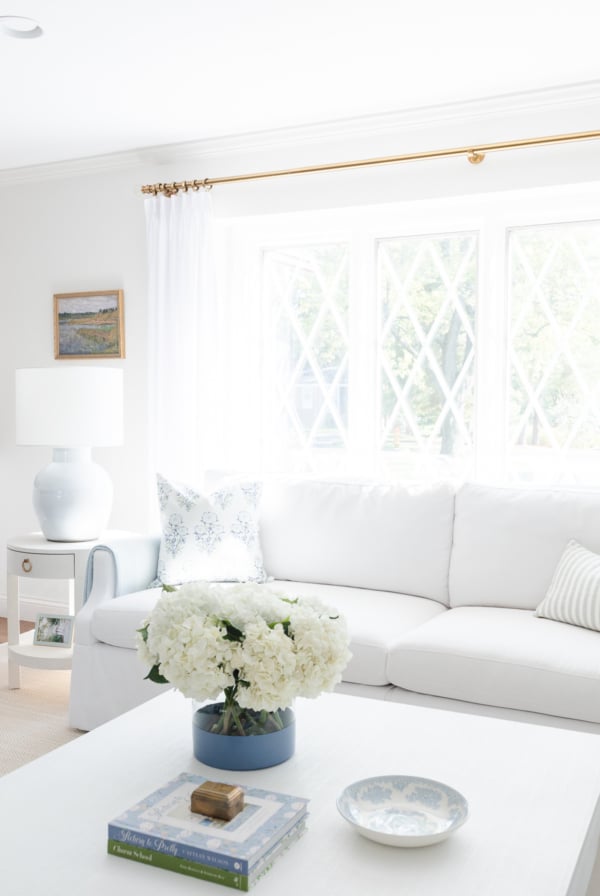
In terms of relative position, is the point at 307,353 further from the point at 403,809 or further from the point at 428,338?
the point at 403,809

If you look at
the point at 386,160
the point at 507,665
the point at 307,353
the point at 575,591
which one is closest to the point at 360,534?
the point at 575,591

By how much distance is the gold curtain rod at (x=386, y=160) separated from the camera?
3.34 meters

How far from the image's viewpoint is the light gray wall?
3488mm

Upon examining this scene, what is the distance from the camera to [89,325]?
176 inches

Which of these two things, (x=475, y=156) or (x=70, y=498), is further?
(x=70, y=498)

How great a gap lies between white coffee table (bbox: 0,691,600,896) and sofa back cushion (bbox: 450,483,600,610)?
107 cm

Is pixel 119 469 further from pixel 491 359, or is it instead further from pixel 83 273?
pixel 491 359

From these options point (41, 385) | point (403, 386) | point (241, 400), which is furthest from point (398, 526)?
point (41, 385)

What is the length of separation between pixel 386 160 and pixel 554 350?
106 cm

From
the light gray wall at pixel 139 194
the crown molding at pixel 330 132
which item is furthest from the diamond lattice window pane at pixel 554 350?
the crown molding at pixel 330 132

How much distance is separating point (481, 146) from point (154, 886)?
306 cm

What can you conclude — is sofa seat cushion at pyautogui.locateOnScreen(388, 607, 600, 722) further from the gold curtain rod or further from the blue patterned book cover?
the gold curtain rod

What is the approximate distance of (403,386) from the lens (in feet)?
12.9

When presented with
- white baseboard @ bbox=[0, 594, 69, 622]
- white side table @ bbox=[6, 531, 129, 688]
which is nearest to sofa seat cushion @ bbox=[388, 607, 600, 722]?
white side table @ bbox=[6, 531, 129, 688]
